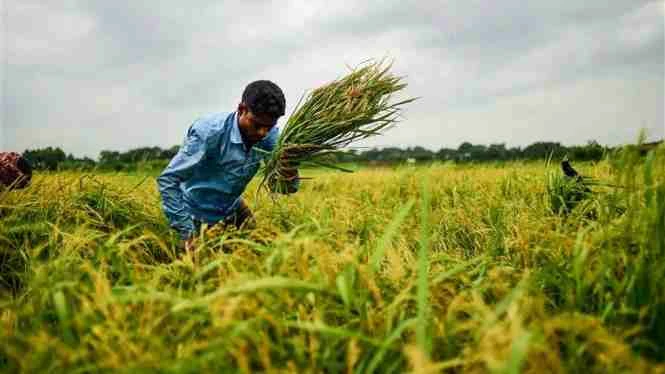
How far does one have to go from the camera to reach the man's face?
2.24 meters

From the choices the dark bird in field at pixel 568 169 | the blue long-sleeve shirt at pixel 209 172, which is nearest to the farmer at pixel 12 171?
the blue long-sleeve shirt at pixel 209 172

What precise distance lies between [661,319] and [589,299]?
0.25 m

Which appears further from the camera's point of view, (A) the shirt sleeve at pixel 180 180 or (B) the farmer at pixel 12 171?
(B) the farmer at pixel 12 171

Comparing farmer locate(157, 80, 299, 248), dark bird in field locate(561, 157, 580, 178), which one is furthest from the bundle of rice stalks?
dark bird in field locate(561, 157, 580, 178)

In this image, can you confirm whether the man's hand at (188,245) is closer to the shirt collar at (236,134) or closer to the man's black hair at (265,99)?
the shirt collar at (236,134)

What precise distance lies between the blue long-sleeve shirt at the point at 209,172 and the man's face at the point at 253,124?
5 centimetres

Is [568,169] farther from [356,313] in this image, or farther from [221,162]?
[221,162]

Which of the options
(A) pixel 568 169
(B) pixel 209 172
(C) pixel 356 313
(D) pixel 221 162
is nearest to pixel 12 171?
(B) pixel 209 172

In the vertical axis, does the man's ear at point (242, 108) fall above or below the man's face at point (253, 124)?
above

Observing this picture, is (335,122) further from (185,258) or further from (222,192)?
(185,258)

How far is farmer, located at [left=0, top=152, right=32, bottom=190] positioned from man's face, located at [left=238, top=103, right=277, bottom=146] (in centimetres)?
162

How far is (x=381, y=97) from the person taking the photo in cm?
233

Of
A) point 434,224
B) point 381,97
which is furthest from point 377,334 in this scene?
point 434,224

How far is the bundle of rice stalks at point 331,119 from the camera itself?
2.19 metres
